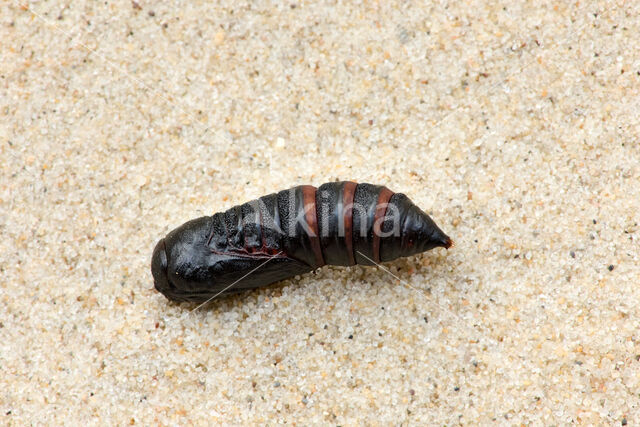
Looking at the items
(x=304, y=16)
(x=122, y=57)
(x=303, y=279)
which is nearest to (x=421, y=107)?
(x=304, y=16)

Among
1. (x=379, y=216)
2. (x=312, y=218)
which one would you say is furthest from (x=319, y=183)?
(x=379, y=216)

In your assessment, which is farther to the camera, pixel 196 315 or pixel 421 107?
pixel 421 107

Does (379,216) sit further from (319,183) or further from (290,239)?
(319,183)

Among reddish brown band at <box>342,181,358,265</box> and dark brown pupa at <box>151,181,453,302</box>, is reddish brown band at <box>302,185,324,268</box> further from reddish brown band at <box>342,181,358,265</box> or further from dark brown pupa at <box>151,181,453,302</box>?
reddish brown band at <box>342,181,358,265</box>

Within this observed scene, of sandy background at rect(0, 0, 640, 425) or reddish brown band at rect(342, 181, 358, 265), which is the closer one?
reddish brown band at rect(342, 181, 358, 265)

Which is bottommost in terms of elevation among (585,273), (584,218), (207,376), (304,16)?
(207,376)

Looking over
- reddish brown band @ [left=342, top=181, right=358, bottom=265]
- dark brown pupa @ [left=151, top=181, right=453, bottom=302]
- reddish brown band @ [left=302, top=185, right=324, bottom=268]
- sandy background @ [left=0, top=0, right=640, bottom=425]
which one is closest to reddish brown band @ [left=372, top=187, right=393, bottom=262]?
dark brown pupa @ [left=151, top=181, right=453, bottom=302]

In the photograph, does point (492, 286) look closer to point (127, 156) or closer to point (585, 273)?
point (585, 273)

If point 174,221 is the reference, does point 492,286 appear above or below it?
above
